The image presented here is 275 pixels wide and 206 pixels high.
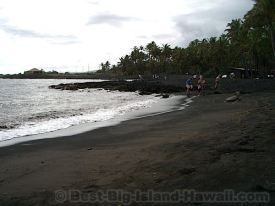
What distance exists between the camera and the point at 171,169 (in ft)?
27.0

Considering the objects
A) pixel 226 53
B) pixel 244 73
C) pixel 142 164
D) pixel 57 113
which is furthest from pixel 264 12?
pixel 226 53

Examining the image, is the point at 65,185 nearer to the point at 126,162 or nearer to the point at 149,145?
the point at 126,162

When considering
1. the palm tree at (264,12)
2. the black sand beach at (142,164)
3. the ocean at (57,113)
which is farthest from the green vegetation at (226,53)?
the black sand beach at (142,164)

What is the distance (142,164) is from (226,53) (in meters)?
78.7

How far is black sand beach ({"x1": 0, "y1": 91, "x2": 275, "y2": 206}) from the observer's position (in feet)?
23.3

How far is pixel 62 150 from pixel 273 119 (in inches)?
293

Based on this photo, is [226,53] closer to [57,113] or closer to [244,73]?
[244,73]

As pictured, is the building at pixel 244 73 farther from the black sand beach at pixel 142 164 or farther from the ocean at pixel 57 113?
the black sand beach at pixel 142 164

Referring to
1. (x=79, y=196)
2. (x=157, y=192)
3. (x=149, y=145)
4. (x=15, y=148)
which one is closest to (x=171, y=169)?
(x=157, y=192)

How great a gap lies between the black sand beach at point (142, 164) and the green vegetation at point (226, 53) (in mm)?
31194

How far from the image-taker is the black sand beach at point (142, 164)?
709cm

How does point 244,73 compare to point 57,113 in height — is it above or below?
above

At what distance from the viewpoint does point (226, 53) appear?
8450 centimetres

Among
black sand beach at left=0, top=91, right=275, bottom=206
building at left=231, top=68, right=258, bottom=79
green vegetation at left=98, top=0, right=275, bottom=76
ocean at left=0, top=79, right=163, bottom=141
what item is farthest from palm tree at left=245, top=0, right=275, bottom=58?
black sand beach at left=0, top=91, right=275, bottom=206
